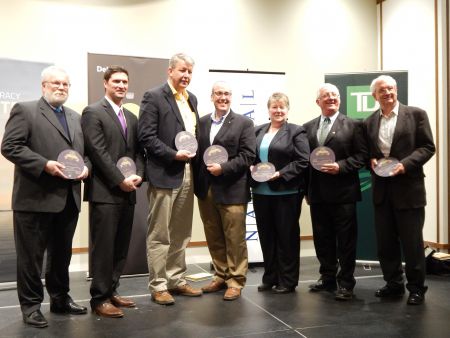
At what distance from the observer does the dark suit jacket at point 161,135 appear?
3.38m

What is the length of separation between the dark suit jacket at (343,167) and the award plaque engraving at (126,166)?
4.63ft

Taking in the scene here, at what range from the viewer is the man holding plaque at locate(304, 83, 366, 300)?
3648mm

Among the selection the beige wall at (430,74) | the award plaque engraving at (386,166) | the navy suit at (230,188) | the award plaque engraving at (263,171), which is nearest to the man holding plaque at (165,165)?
the navy suit at (230,188)

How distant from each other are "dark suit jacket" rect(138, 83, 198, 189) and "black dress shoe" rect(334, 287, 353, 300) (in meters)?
1.44

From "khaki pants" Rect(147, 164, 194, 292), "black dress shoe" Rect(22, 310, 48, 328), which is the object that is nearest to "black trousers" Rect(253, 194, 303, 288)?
"khaki pants" Rect(147, 164, 194, 292)

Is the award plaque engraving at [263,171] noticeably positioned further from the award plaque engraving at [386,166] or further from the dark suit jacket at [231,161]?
the award plaque engraving at [386,166]

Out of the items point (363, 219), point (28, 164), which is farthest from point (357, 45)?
point (28, 164)

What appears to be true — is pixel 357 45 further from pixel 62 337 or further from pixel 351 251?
pixel 62 337

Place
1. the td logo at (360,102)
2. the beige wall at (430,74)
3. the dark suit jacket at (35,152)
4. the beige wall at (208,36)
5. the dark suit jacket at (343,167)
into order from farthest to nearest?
the beige wall at (430,74)
the beige wall at (208,36)
the td logo at (360,102)
the dark suit jacket at (343,167)
the dark suit jacket at (35,152)

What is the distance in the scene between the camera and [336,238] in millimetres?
3912

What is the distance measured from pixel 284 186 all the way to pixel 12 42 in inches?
126

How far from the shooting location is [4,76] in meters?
4.19

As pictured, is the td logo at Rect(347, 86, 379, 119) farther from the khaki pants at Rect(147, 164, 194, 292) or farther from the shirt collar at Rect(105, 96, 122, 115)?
the shirt collar at Rect(105, 96, 122, 115)

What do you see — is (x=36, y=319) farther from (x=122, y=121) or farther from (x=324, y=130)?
(x=324, y=130)
